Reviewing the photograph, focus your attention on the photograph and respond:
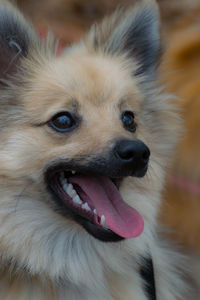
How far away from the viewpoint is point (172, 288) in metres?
2.96

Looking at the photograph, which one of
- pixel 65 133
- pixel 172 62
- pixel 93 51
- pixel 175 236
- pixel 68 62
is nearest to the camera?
pixel 65 133

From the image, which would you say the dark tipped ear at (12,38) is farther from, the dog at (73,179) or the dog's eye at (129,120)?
the dog's eye at (129,120)

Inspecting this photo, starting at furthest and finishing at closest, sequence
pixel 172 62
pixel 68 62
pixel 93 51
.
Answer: pixel 172 62 → pixel 93 51 → pixel 68 62

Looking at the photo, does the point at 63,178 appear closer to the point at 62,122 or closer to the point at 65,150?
the point at 65,150

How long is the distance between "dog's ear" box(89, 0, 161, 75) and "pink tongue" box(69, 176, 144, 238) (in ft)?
3.21

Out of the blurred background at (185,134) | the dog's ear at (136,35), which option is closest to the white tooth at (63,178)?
the blurred background at (185,134)

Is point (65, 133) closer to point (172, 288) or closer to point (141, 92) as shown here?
point (141, 92)

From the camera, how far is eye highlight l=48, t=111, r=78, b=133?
2.60 meters

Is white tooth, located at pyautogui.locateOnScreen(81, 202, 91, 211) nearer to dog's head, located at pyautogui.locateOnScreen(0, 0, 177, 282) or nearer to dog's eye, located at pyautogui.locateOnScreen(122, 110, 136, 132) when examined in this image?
dog's head, located at pyautogui.locateOnScreen(0, 0, 177, 282)

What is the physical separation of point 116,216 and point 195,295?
1042 mm

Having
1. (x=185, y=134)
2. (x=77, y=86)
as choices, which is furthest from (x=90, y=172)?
(x=185, y=134)

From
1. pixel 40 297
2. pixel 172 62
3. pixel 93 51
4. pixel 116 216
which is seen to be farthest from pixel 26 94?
pixel 172 62

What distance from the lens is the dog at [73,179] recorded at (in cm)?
245

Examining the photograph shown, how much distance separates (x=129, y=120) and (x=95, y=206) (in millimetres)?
662
